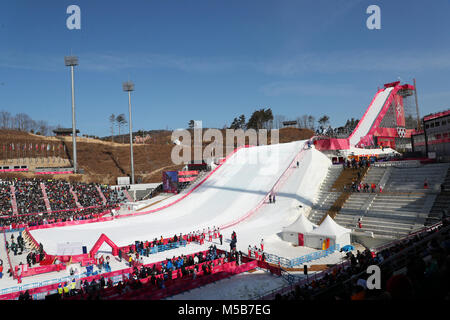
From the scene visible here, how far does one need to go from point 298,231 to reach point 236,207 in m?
9.88

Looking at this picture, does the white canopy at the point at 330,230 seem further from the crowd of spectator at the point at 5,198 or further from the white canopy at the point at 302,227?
the crowd of spectator at the point at 5,198

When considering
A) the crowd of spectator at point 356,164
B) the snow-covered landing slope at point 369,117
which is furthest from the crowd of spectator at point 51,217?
the snow-covered landing slope at point 369,117

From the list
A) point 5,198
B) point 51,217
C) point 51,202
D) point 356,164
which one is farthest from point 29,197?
point 356,164

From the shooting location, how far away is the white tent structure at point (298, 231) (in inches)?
816

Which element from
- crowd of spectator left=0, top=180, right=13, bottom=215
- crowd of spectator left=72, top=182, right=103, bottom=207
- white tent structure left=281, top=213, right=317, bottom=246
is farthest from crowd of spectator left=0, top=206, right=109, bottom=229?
white tent structure left=281, top=213, right=317, bottom=246

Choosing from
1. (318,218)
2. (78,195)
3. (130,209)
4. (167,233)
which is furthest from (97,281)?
(78,195)

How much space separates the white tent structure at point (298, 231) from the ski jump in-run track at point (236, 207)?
78 centimetres

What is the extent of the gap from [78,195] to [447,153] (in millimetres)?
37346

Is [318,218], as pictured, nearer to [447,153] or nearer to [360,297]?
[447,153]

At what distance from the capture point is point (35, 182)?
4088 cm

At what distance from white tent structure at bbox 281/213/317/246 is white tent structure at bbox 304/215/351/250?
0.43 m

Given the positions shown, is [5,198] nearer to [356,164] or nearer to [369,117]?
[356,164]

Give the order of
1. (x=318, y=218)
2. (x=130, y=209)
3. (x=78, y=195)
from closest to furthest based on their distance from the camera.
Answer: (x=318, y=218)
(x=130, y=209)
(x=78, y=195)

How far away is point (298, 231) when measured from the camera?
2092 centimetres
